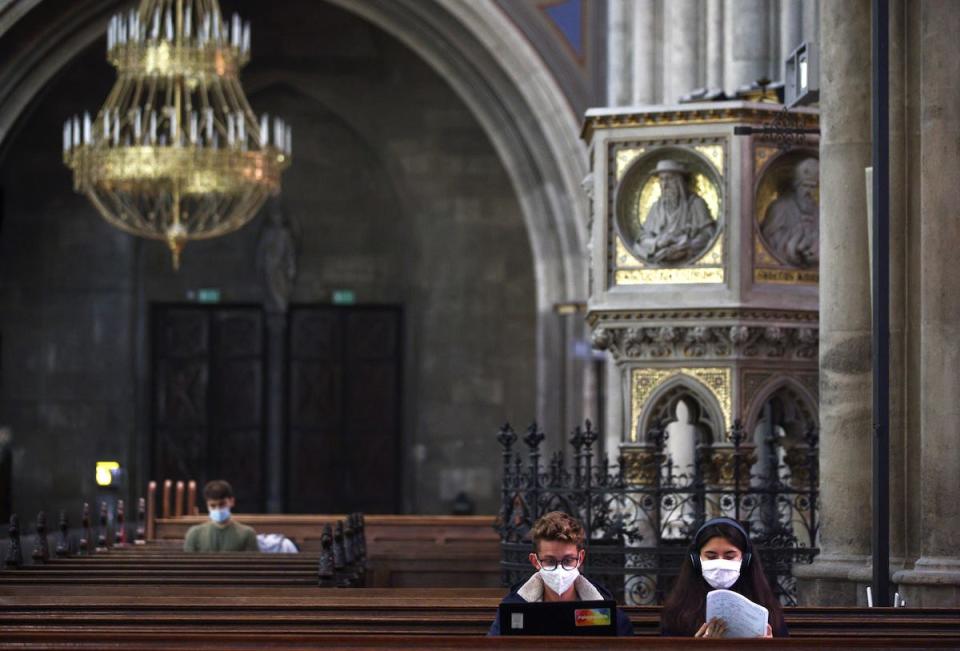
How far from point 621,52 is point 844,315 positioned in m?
12.5

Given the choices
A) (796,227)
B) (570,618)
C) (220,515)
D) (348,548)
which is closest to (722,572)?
(570,618)

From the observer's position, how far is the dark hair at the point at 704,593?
19.9 feet

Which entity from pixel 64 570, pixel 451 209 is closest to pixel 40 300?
pixel 451 209

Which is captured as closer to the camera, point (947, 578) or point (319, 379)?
point (947, 578)

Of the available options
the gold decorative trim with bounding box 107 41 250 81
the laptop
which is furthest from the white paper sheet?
the gold decorative trim with bounding box 107 41 250 81

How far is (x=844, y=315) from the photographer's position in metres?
9.32

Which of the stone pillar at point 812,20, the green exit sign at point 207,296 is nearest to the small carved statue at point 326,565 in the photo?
the stone pillar at point 812,20

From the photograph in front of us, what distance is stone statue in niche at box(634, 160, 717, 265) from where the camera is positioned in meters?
12.2

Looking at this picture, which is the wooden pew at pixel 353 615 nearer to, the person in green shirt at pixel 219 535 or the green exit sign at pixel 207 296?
the person in green shirt at pixel 219 535

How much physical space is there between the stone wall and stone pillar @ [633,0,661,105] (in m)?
8.43

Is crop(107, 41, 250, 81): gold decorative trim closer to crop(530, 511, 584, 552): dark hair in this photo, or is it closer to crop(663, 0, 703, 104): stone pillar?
crop(663, 0, 703, 104): stone pillar

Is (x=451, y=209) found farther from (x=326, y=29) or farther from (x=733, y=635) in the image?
(x=733, y=635)

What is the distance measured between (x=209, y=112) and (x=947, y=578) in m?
13.6

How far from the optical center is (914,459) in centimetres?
878
